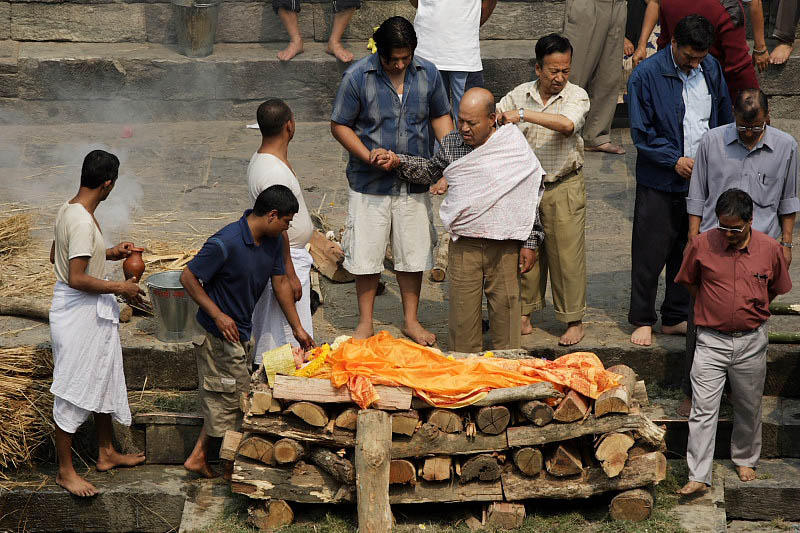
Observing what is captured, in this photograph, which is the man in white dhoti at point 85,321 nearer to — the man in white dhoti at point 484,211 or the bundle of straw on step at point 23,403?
the bundle of straw on step at point 23,403

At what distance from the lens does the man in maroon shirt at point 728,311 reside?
19.6 ft

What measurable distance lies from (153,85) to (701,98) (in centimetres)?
638

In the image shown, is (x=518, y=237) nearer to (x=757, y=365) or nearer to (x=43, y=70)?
(x=757, y=365)

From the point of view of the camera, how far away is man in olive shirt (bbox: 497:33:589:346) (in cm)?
668

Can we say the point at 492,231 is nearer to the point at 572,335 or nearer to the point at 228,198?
the point at 572,335

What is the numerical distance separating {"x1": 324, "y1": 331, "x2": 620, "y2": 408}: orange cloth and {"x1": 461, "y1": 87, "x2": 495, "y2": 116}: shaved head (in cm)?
145

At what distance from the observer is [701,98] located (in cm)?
689

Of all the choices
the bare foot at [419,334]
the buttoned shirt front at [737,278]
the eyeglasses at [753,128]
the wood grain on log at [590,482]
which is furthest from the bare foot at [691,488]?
the eyeglasses at [753,128]

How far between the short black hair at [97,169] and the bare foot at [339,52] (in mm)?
5365

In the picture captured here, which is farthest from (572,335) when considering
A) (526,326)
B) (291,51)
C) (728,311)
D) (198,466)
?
(291,51)

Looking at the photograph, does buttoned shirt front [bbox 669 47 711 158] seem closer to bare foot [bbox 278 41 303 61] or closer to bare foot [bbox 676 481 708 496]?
bare foot [bbox 676 481 708 496]

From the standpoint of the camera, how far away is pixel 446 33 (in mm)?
9406

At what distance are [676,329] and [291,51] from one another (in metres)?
5.61

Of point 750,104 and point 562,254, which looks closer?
point 750,104
